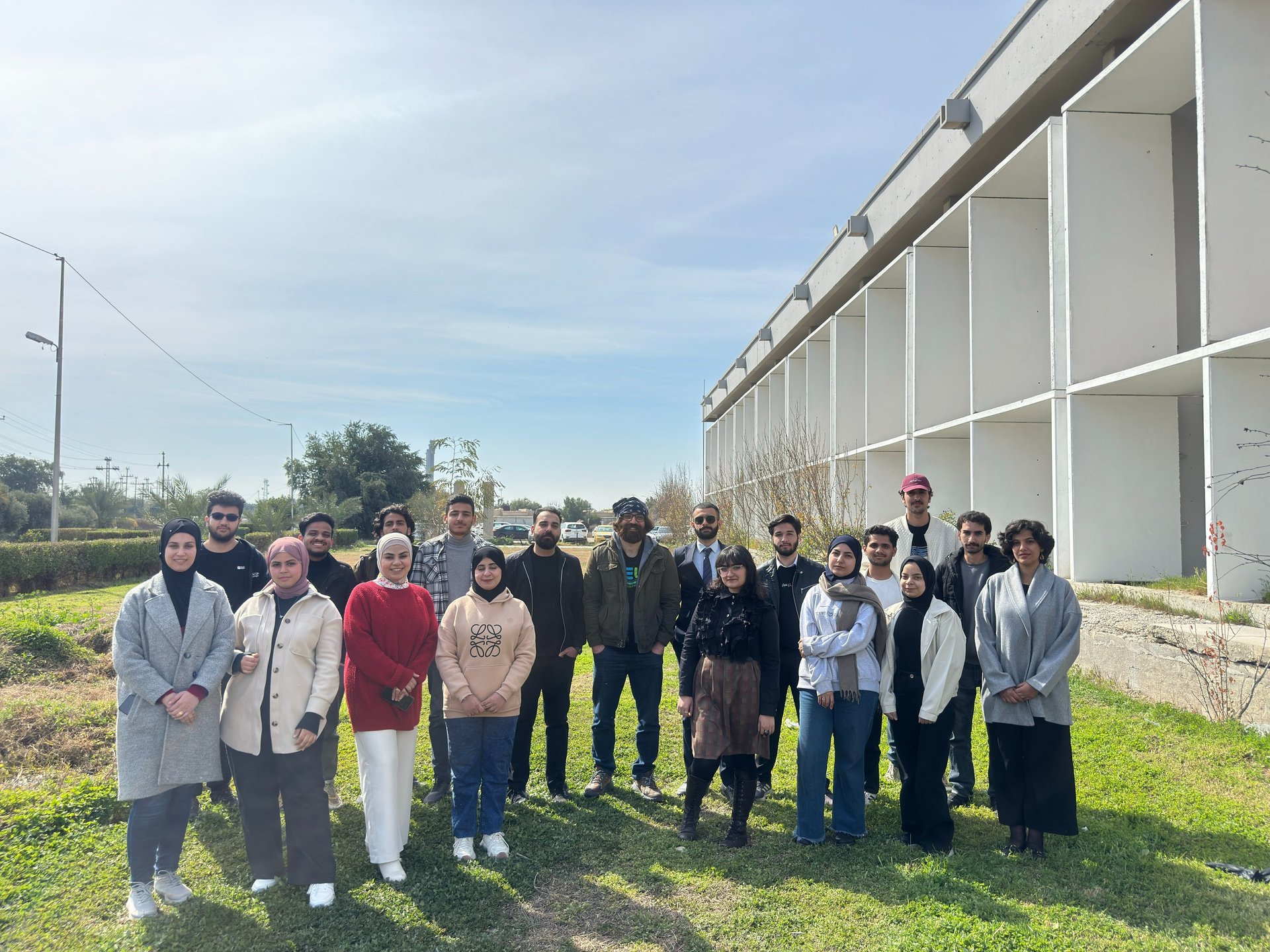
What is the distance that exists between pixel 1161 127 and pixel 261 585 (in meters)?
11.2

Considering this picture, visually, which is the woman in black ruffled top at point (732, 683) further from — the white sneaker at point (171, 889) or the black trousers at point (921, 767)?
the white sneaker at point (171, 889)

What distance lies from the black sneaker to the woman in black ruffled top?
0.70 meters

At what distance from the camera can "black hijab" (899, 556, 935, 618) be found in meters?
5.03

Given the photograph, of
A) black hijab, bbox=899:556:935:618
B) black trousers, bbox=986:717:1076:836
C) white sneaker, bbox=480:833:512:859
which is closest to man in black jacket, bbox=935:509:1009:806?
black hijab, bbox=899:556:935:618

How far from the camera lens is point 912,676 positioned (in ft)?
16.3

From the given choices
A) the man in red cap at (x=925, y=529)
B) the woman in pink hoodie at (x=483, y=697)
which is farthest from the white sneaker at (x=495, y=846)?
the man in red cap at (x=925, y=529)

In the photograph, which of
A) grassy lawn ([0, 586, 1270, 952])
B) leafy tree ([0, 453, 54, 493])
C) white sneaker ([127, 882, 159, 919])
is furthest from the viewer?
leafy tree ([0, 453, 54, 493])

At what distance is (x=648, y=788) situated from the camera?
5.95 metres

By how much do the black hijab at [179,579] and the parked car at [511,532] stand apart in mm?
51479

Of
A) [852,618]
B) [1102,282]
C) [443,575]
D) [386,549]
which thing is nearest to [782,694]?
[852,618]

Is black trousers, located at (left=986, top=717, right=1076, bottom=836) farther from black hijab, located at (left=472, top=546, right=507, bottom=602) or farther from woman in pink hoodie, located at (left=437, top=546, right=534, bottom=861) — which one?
black hijab, located at (left=472, top=546, right=507, bottom=602)

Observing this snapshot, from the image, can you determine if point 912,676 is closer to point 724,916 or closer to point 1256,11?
point 724,916

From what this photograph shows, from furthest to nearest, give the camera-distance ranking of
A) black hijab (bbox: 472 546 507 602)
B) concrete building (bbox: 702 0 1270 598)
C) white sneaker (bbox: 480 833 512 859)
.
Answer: concrete building (bbox: 702 0 1270 598)
black hijab (bbox: 472 546 507 602)
white sneaker (bbox: 480 833 512 859)

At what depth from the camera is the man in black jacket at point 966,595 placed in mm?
5406
